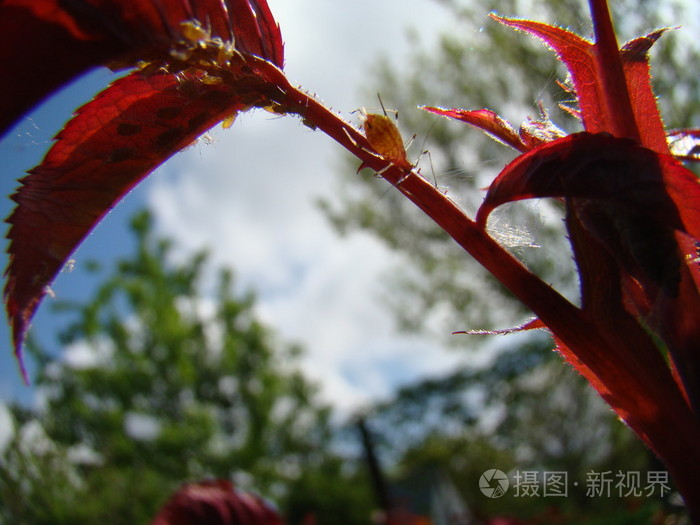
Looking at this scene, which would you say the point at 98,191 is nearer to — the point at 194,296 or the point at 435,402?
the point at 435,402

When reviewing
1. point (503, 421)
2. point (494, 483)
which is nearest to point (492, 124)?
point (494, 483)

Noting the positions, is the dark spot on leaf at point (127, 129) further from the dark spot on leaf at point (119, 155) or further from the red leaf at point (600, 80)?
the red leaf at point (600, 80)

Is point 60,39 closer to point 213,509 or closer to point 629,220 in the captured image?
point 629,220

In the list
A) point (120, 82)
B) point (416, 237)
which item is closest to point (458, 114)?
point (120, 82)

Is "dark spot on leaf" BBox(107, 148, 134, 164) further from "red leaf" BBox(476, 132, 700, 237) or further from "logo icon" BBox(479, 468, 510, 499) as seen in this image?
"logo icon" BBox(479, 468, 510, 499)

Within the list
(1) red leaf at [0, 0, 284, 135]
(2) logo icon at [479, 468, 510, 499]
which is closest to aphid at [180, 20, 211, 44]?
(1) red leaf at [0, 0, 284, 135]
